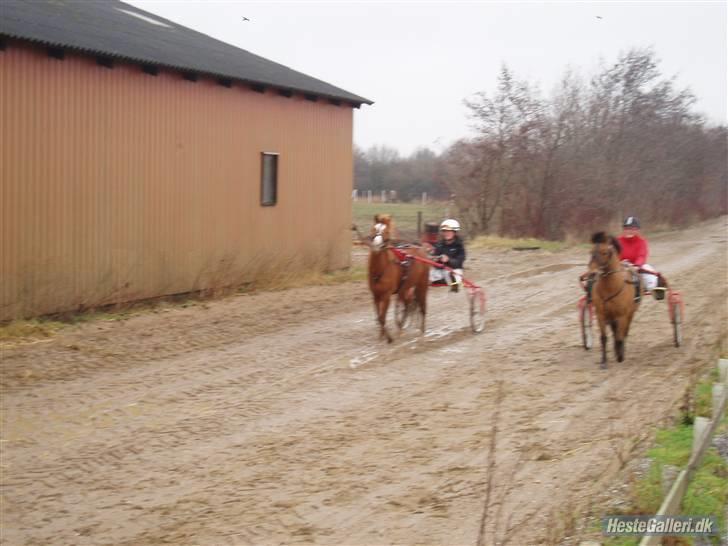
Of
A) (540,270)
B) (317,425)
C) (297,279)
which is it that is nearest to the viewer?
(317,425)

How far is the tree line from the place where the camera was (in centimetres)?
3388

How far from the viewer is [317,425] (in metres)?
8.73

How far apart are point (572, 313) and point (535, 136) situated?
1896 centimetres

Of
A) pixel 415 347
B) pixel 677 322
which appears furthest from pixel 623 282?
pixel 415 347

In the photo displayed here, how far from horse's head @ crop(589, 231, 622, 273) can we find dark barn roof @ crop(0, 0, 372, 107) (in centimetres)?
859

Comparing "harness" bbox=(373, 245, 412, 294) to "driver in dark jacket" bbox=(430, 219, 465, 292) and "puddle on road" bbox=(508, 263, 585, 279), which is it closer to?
"driver in dark jacket" bbox=(430, 219, 465, 292)

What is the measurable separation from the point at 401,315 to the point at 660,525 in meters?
9.27

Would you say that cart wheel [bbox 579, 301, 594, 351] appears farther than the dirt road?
Yes

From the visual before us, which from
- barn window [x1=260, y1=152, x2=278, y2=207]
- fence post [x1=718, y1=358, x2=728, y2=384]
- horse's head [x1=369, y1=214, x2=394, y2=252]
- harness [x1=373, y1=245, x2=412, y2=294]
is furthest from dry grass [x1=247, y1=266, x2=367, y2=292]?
fence post [x1=718, y1=358, x2=728, y2=384]

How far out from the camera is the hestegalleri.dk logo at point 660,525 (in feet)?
16.1

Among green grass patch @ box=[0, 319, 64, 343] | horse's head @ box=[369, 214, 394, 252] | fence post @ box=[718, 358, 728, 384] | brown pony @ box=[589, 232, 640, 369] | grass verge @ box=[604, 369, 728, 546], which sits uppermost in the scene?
horse's head @ box=[369, 214, 394, 252]

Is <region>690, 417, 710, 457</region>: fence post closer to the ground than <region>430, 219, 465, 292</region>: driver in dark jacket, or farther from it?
closer to the ground

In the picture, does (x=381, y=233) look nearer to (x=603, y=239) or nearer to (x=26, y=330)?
(x=603, y=239)

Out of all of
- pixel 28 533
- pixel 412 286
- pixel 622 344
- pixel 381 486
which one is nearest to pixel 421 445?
pixel 381 486
